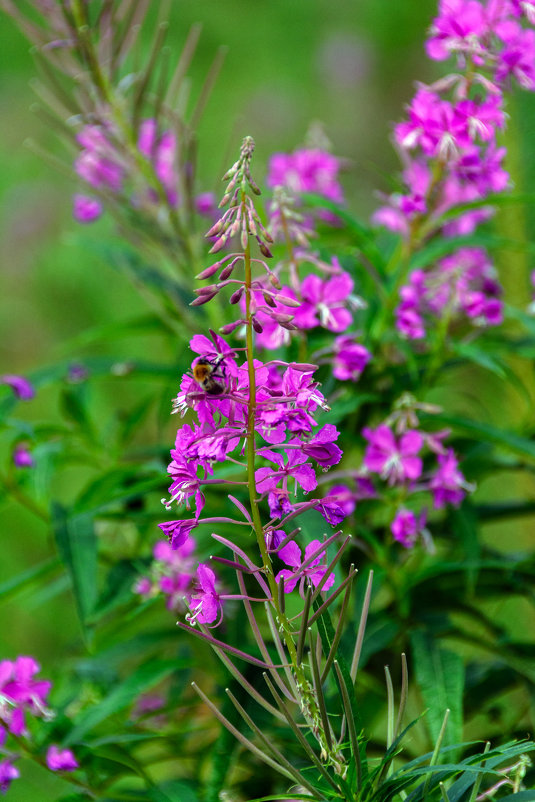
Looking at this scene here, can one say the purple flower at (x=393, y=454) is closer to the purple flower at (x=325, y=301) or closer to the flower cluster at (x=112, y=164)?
the purple flower at (x=325, y=301)

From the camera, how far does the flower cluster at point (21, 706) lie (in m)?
0.78

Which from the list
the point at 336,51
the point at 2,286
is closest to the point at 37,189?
the point at 2,286

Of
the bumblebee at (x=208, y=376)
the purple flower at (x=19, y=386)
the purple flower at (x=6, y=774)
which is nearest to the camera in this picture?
the bumblebee at (x=208, y=376)

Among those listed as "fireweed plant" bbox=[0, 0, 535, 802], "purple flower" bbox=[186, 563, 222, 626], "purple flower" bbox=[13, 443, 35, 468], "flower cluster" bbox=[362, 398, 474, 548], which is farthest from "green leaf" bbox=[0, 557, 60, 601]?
"purple flower" bbox=[186, 563, 222, 626]

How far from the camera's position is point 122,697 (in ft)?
2.96

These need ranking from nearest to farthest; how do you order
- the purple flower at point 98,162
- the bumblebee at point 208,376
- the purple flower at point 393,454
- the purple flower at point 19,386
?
1. the bumblebee at point 208,376
2. the purple flower at point 393,454
3. the purple flower at point 19,386
4. the purple flower at point 98,162

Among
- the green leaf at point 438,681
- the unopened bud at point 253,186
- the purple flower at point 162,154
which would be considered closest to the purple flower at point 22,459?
the purple flower at point 162,154

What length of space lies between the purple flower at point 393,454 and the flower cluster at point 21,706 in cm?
39

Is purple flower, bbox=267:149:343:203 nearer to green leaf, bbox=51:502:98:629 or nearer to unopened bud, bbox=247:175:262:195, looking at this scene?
green leaf, bbox=51:502:98:629

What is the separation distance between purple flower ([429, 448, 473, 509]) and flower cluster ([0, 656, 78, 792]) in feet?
1.43

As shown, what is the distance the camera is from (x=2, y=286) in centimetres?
284

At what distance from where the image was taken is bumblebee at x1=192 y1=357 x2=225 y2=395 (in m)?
0.52

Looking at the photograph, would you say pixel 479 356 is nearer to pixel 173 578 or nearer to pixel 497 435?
pixel 497 435

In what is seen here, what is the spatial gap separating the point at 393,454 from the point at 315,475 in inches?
9.5
